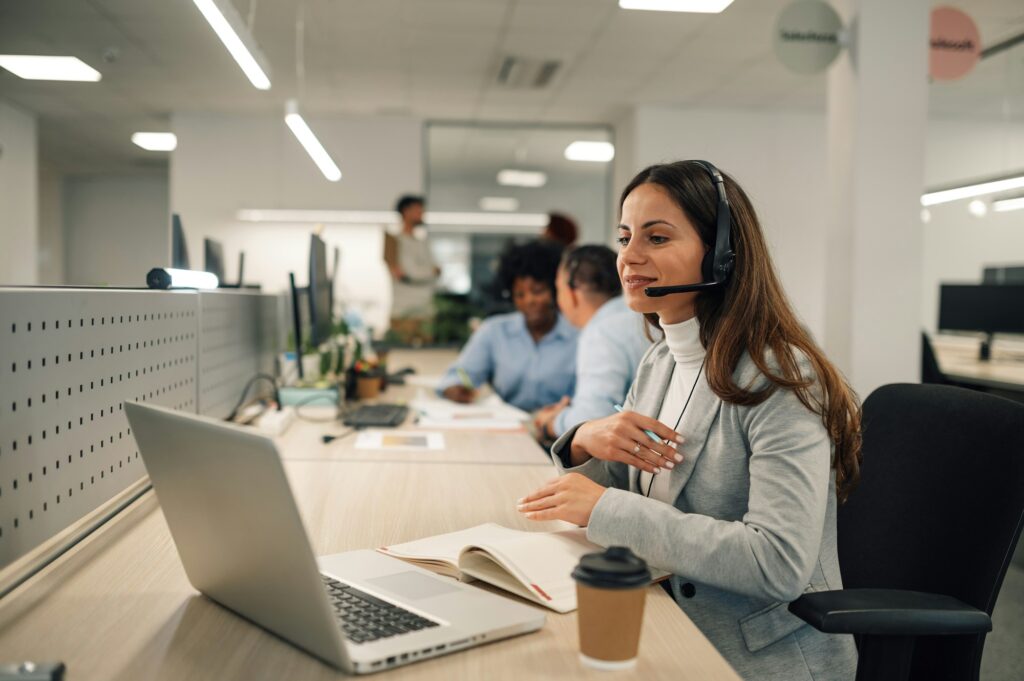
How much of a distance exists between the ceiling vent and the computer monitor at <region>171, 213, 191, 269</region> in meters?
3.79

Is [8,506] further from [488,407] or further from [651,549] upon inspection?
[488,407]

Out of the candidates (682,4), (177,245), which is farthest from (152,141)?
(682,4)

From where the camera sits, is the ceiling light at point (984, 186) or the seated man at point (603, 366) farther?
the ceiling light at point (984, 186)

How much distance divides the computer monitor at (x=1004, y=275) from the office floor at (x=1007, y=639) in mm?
3439

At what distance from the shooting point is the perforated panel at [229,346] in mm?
1936

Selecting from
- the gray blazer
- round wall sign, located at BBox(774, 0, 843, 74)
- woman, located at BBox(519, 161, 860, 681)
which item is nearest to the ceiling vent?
round wall sign, located at BBox(774, 0, 843, 74)

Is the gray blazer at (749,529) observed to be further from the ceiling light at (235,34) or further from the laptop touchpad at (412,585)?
the ceiling light at (235,34)

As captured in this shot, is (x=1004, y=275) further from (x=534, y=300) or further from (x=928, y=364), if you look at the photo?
(x=534, y=300)

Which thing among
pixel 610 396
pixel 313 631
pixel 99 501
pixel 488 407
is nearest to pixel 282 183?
pixel 488 407

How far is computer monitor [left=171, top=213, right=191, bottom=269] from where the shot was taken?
7.87ft

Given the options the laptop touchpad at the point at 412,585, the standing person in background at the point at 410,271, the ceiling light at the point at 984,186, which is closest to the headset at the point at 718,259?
the laptop touchpad at the point at 412,585

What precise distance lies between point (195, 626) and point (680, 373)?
0.85 m

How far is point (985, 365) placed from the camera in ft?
16.0

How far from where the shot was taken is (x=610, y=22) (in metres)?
5.02
